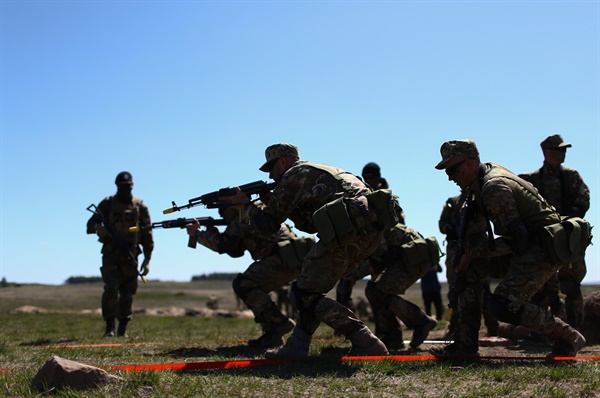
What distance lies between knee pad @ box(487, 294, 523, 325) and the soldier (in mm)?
7176

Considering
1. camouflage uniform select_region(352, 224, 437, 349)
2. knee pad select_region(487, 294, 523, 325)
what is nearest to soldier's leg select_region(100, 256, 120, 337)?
camouflage uniform select_region(352, 224, 437, 349)

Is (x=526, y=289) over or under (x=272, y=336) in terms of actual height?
over

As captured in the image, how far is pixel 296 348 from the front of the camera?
7066 mm

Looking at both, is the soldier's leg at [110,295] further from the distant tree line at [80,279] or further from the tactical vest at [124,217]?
the distant tree line at [80,279]

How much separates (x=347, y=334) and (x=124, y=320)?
6.18m

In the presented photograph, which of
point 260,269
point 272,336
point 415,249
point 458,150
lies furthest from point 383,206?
point 272,336

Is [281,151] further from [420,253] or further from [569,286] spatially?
[569,286]

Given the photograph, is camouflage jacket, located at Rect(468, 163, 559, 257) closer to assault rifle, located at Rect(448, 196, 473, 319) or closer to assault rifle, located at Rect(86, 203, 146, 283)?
assault rifle, located at Rect(448, 196, 473, 319)

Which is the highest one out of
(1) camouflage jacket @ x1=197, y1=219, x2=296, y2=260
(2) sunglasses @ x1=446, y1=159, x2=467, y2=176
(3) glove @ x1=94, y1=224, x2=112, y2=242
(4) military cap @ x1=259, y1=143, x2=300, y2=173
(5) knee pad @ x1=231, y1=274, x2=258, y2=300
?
(4) military cap @ x1=259, y1=143, x2=300, y2=173

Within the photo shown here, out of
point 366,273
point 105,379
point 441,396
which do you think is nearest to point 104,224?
point 366,273

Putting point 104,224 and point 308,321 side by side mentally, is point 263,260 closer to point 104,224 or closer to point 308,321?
point 308,321

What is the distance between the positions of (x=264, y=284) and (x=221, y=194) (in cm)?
135

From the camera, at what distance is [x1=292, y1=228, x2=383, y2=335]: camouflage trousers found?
22.7ft

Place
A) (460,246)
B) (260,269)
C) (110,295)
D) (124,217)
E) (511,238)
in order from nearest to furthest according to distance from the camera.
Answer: (511,238)
(460,246)
(260,269)
(110,295)
(124,217)
